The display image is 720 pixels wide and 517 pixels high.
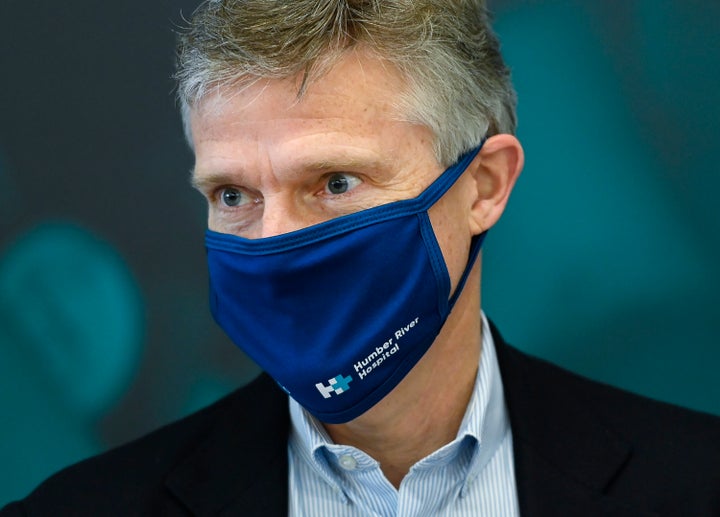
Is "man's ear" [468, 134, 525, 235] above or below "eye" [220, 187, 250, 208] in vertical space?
above

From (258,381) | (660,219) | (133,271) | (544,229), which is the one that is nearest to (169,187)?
(133,271)

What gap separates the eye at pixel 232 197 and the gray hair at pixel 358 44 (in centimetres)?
20

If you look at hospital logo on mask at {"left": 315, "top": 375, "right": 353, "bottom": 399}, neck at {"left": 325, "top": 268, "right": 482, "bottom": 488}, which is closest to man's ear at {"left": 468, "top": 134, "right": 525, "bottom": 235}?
neck at {"left": 325, "top": 268, "right": 482, "bottom": 488}

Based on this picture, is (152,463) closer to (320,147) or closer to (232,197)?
(232,197)

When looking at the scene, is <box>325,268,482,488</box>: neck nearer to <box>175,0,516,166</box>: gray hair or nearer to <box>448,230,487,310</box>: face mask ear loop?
<box>448,230,487,310</box>: face mask ear loop

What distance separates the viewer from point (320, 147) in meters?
2.18

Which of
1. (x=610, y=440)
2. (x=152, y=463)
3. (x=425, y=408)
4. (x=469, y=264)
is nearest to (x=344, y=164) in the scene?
(x=469, y=264)

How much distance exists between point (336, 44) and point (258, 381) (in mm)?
870

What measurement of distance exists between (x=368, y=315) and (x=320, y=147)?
34cm

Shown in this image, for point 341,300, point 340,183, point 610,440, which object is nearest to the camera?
point 341,300

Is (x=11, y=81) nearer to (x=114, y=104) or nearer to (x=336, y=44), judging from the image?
(x=114, y=104)

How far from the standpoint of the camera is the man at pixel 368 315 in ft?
7.14

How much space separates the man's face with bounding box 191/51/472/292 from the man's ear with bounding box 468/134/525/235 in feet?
0.58

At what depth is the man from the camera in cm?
218
